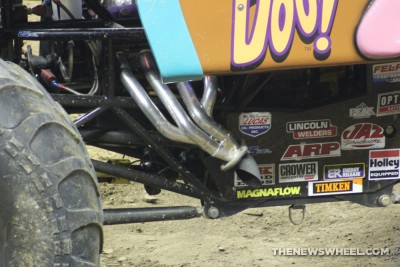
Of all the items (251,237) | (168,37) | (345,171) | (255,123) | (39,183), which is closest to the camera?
(39,183)

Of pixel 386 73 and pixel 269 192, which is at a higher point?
pixel 386 73

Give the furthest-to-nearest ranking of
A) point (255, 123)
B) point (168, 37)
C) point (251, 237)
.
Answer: point (251, 237) < point (255, 123) < point (168, 37)

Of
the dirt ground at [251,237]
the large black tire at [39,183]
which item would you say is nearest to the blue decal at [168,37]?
the large black tire at [39,183]

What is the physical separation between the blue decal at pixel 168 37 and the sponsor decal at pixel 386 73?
0.99 m

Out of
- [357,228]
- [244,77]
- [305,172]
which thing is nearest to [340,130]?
[305,172]

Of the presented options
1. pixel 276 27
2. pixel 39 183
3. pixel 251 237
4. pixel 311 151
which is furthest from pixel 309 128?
pixel 251 237

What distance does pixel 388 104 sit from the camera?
382 cm

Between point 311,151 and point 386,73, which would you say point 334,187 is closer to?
point 311,151

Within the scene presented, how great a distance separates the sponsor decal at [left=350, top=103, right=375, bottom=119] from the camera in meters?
3.80

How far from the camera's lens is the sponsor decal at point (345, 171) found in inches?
152

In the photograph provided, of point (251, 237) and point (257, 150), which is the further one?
point (251, 237)

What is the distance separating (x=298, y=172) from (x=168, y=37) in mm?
1030

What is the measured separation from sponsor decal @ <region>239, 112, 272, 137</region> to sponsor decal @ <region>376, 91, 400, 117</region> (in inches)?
18.1

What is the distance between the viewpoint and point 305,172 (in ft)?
12.6
